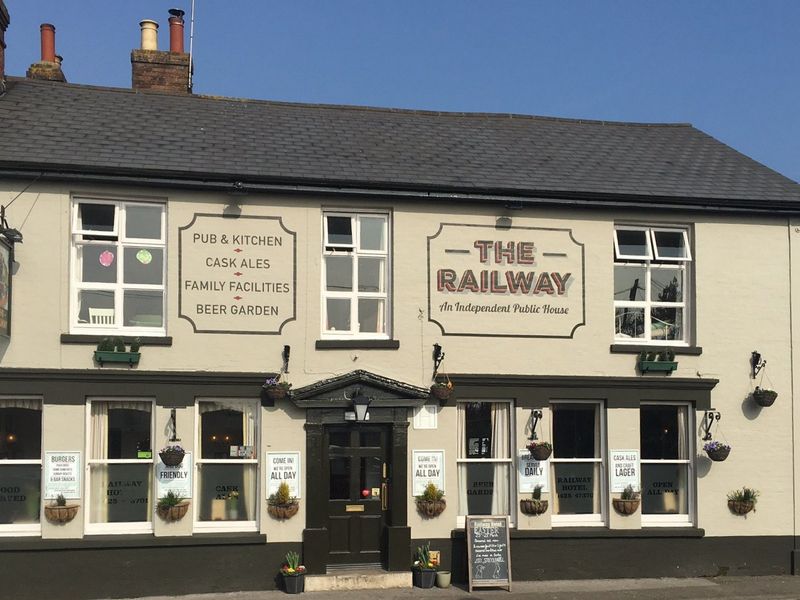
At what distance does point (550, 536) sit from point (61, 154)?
9.23 meters

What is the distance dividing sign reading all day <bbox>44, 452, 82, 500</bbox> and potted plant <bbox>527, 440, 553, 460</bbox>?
660 centimetres

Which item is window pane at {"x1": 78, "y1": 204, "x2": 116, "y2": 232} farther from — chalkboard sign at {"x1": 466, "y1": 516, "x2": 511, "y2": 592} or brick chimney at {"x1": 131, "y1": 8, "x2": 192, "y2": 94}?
chalkboard sign at {"x1": 466, "y1": 516, "x2": 511, "y2": 592}

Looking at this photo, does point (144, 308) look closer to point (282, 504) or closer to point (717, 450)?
point (282, 504)

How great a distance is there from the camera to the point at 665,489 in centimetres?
1409

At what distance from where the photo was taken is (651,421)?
14227mm

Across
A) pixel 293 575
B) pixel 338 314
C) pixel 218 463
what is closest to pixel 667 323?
pixel 338 314

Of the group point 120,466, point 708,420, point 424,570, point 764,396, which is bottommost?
point 424,570

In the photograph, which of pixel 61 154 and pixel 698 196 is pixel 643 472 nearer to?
pixel 698 196

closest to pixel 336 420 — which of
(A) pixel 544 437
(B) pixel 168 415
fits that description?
(B) pixel 168 415

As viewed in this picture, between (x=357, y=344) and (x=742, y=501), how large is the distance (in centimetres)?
659

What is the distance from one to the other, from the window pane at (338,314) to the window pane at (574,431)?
11.7 ft

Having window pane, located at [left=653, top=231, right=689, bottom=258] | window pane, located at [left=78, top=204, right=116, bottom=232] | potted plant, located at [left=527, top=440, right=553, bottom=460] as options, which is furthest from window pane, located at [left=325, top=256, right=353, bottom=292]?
window pane, located at [left=653, top=231, right=689, bottom=258]

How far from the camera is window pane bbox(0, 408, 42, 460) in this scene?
12422 mm

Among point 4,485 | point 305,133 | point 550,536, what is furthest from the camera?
point 305,133
